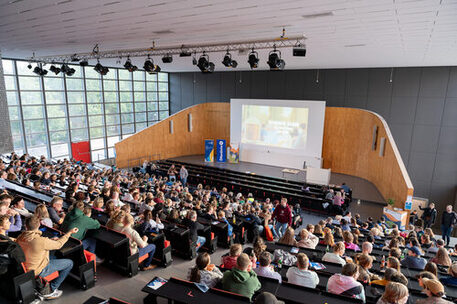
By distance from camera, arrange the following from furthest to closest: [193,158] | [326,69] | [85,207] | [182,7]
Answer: [193,158], [326,69], [182,7], [85,207]

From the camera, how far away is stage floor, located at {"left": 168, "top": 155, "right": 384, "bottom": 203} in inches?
564

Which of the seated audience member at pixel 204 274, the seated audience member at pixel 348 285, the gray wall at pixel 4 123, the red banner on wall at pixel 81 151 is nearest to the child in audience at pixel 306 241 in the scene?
the seated audience member at pixel 348 285

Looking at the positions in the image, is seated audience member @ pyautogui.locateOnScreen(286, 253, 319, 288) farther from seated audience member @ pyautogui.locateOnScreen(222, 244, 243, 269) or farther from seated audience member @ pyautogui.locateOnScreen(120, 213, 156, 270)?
seated audience member @ pyautogui.locateOnScreen(120, 213, 156, 270)

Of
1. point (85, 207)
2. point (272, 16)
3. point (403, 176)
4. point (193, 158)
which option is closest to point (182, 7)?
point (272, 16)

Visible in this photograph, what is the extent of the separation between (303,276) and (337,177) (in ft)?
47.0

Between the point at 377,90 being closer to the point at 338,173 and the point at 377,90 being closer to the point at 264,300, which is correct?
the point at 338,173

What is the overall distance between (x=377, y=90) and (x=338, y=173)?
530 cm

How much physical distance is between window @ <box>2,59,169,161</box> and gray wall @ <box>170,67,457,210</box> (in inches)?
432

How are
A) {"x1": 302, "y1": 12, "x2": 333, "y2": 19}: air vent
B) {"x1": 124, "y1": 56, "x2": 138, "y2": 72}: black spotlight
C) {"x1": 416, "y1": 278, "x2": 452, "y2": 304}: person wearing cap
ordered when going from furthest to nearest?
{"x1": 124, "y1": 56, "x2": 138, "y2": 72}: black spotlight → {"x1": 302, "y1": 12, "x2": 333, "y2": 19}: air vent → {"x1": 416, "y1": 278, "x2": 452, "y2": 304}: person wearing cap

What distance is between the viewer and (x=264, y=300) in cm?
266

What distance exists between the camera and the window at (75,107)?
15.6 m

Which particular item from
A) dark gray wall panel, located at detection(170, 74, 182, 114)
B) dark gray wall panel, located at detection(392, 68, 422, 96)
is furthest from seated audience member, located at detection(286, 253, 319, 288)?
dark gray wall panel, located at detection(170, 74, 182, 114)

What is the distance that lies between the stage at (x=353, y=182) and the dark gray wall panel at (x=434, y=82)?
547 cm

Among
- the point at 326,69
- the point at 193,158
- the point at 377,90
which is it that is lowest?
the point at 193,158
